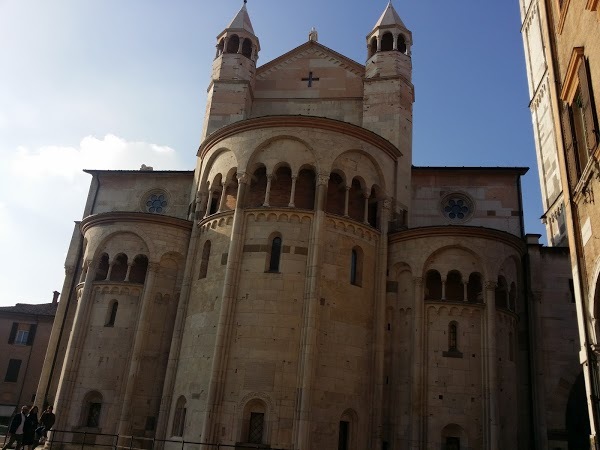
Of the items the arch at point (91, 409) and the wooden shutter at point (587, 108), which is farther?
the arch at point (91, 409)

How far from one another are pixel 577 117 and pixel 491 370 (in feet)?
34.2

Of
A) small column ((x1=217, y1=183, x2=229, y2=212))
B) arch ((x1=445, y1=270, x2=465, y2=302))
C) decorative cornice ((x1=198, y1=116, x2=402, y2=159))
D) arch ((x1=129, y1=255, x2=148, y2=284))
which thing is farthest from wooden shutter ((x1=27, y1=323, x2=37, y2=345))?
arch ((x1=445, y1=270, x2=465, y2=302))

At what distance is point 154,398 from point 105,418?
1.93 m

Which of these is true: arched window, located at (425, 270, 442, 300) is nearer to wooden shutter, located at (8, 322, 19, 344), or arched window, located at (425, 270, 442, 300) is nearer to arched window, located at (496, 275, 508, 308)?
arched window, located at (496, 275, 508, 308)

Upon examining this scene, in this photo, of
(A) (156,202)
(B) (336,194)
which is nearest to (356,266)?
(B) (336,194)

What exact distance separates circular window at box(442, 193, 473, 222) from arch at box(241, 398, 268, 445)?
13.4 metres

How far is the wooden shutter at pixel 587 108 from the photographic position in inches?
435

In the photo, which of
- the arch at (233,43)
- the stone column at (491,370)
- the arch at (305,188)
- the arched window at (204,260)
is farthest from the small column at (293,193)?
the arch at (233,43)

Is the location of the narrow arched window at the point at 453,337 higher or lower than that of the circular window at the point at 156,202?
lower

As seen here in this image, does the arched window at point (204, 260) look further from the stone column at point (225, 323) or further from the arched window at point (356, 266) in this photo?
the arched window at point (356, 266)

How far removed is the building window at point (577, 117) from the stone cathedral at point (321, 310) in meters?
9.09

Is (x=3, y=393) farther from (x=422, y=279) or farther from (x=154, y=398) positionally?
(x=422, y=279)

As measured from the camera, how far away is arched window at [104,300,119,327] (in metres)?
22.9

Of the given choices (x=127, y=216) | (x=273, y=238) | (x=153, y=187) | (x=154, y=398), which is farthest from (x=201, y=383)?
(x=153, y=187)
